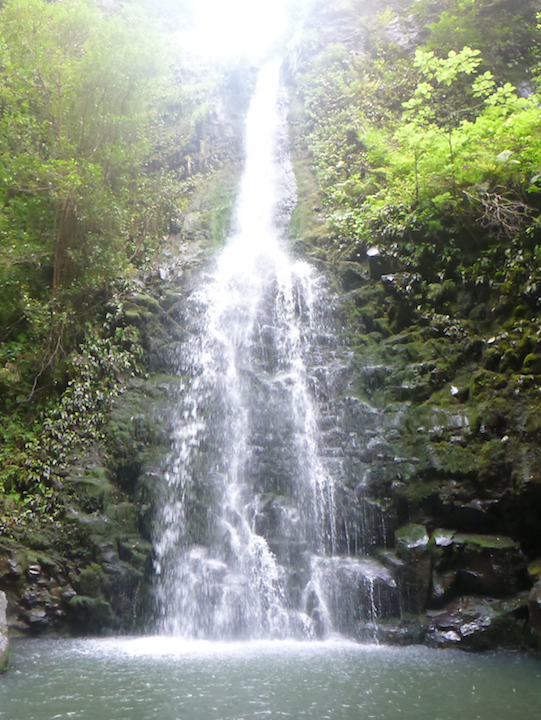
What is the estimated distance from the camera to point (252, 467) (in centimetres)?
892

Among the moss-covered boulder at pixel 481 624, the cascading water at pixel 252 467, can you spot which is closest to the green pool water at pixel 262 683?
the moss-covered boulder at pixel 481 624

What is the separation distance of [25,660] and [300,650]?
3325mm

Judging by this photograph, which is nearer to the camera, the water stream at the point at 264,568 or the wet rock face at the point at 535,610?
the water stream at the point at 264,568

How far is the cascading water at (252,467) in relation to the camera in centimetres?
742

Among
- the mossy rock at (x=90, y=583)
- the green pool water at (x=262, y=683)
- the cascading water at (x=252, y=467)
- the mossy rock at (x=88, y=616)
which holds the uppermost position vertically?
the cascading water at (x=252, y=467)

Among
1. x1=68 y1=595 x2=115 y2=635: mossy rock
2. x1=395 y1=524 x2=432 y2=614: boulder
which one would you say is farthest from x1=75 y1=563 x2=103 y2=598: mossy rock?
x1=395 y1=524 x2=432 y2=614: boulder

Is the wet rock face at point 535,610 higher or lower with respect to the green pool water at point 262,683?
higher

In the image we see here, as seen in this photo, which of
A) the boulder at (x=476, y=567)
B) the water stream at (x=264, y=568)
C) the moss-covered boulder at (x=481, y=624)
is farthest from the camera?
the boulder at (x=476, y=567)

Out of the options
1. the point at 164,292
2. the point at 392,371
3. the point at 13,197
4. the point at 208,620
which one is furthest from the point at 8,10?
the point at 208,620

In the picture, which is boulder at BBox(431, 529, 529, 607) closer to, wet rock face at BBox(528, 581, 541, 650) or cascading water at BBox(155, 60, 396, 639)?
wet rock face at BBox(528, 581, 541, 650)

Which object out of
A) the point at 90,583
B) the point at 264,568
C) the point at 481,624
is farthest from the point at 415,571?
the point at 90,583

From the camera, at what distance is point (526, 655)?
6.34 metres

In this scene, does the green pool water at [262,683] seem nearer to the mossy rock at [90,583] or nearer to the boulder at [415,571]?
the boulder at [415,571]

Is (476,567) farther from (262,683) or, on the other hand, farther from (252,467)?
(252,467)
